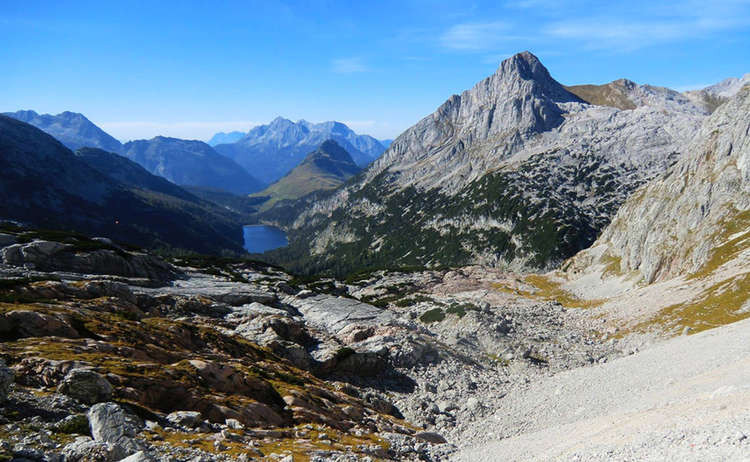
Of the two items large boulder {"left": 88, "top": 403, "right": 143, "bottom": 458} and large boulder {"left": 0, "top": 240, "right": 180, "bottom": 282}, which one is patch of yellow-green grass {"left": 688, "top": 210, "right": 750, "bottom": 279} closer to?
large boulder {"left": 88, "top": 403, "right": 143, "bottom": 458}

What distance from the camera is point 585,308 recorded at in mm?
91250

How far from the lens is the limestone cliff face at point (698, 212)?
3226 inches

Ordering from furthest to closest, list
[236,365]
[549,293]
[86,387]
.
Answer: [549,293], [236,365], [86,387]

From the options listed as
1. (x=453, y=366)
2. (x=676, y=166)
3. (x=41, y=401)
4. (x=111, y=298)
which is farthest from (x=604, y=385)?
(x=676, y=166)

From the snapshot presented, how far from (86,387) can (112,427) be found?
3.93 meters

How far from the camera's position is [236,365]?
36594 mm

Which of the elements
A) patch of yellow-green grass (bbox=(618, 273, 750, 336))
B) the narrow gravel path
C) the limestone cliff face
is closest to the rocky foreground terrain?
the narrow gravel path

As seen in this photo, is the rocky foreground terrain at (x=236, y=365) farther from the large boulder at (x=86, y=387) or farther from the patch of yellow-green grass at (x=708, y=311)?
the patch of yellow-green grass at (x=708, y=311)

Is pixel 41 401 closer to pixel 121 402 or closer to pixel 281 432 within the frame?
pixel 121 402

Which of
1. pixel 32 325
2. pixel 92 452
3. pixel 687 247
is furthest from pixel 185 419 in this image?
pixel 687 247

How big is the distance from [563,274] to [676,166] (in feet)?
144

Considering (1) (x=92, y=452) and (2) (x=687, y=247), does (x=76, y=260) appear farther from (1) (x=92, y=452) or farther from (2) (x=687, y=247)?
(2) (x=687, y=247)

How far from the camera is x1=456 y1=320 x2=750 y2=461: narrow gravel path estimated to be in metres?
19.0

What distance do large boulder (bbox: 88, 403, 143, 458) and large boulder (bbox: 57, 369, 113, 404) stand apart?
2.24 m
